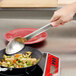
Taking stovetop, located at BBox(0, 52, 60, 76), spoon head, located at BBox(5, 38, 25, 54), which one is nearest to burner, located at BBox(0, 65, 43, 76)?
stovetop, located at BBox(0, 52, 60, 76)

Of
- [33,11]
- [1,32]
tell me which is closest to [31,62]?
[1,32]

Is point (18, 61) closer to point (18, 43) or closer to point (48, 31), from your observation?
point (18, 43)

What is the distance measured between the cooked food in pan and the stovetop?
0.11 feet

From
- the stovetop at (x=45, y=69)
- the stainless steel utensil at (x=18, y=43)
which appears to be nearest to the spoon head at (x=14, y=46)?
the stainless steel utensil at (x=18, y=43)

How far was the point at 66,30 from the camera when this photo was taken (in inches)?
47.1

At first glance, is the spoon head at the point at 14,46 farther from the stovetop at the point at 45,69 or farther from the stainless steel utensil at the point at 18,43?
the stovetop at the point at 45,69

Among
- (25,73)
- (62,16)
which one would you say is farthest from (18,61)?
(62,16)

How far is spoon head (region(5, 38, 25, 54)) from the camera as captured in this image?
3.00 ft

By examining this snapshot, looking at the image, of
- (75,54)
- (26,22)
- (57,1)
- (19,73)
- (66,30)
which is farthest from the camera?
(57,1)

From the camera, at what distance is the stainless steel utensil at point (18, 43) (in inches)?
36.3

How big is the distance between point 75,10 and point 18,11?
0.48 metres

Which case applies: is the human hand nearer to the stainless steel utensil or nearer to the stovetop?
the stainless steel utensil

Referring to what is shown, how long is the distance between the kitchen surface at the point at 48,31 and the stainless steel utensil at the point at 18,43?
3.5 inches

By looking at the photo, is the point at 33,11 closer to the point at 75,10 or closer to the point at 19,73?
the point at 75,10
